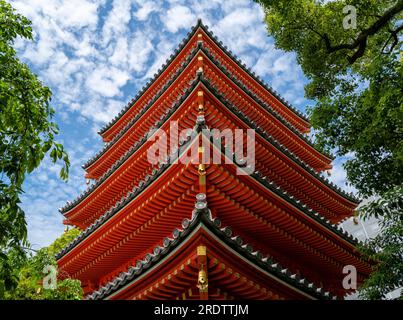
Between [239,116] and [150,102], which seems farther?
[150,102]

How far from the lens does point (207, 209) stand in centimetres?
618

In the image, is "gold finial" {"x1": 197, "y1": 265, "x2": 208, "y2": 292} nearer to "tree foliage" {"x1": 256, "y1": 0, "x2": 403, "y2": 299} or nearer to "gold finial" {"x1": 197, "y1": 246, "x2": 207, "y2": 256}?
"gold finial" {"x1": 197, "y1": 246, "x2": 207, "y2": 256}

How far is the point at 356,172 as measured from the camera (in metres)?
9.70

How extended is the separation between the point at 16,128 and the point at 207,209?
3478 mm

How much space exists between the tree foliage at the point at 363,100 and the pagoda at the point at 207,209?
5.61 feet

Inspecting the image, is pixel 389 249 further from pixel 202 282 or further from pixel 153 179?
pixel 153 179

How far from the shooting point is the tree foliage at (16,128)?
4988 mm

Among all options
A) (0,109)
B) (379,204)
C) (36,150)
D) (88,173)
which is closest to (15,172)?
(36,150)

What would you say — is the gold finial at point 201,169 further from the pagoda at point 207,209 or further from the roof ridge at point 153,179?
the roof ridge at point 153,179

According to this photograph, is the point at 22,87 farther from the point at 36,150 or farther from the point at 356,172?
the point at 356,172

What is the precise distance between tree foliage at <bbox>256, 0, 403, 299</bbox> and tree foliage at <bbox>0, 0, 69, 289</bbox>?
6.42m

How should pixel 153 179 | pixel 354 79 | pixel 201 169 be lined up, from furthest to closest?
1. pixel 354 79
2. pixel 153 179
3. pixel 201 169

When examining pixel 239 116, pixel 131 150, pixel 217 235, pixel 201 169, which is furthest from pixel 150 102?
pixel 217 235

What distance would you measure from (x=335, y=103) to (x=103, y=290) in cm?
768
